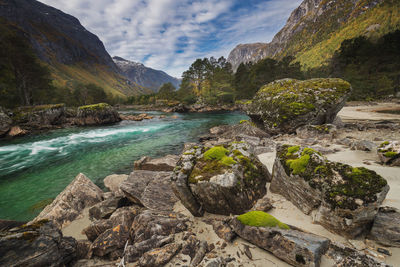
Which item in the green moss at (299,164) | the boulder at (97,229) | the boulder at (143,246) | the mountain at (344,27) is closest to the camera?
the boulder at (143,246)

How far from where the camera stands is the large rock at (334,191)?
3.27 metres

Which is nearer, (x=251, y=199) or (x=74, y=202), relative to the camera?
(x=251, y=199)

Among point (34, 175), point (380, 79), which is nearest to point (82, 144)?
point (34, 175)

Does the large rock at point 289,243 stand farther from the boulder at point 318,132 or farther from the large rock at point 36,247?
the boulder at point 318,132

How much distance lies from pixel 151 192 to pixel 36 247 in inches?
123

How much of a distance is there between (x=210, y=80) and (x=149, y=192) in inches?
2639

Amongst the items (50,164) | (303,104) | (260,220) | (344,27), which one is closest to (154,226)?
(260,220)

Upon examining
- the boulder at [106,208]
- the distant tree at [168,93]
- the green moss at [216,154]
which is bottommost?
the boulder at [106,208]

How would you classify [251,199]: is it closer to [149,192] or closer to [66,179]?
[149,192]

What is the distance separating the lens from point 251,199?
15.9 ft

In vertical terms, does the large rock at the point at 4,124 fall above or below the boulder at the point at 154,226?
above

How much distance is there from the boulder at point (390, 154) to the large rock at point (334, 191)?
4.58m

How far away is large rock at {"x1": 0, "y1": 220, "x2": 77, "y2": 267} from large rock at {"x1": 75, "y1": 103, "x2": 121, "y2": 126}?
121ft

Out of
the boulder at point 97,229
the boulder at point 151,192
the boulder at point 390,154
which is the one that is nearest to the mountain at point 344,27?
the boulder at point 390,154
